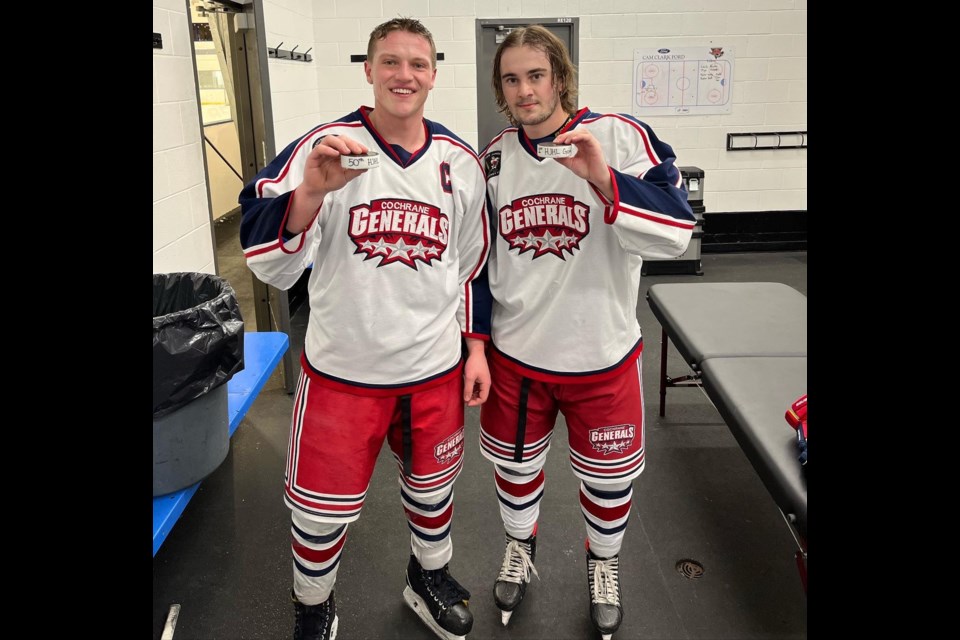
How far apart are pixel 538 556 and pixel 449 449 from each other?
700 millimetres

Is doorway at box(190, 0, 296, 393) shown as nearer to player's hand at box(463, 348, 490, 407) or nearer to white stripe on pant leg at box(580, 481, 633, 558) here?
player's hand at box(463, 348, 490, 407)

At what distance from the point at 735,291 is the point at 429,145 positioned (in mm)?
1998

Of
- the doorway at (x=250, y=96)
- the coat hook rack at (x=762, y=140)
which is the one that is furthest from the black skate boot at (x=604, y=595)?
the coat hook rack at (x=762, y=140)

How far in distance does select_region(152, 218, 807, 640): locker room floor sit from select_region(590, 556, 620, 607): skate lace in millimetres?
94

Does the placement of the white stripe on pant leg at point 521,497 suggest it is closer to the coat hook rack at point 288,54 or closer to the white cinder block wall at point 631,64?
the coat hook rack at point 288,54

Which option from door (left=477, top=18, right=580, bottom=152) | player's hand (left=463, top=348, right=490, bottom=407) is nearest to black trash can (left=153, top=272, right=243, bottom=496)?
player's hand (left=463, top=348, right=490, bottom=407)

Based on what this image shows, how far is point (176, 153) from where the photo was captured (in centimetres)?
259

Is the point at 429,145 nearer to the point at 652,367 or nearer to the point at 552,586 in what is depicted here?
the point at 552,586

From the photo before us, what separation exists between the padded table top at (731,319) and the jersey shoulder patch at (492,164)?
3.70ft

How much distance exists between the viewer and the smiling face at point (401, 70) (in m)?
1.46

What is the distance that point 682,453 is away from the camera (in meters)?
2.79
